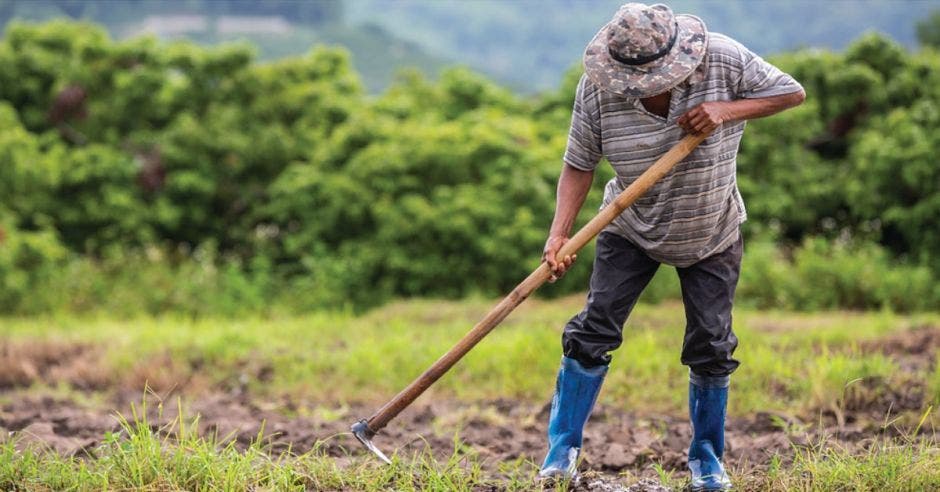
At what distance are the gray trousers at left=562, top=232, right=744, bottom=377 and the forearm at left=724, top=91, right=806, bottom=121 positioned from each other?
54cm

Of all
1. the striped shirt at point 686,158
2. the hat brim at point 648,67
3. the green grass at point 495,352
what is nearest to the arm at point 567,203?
the striped shirt at point 686,158

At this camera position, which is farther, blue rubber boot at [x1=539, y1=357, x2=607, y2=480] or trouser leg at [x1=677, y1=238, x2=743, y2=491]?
blue rubber boot at [x1=539, y1=357, x2=607, y2=480]

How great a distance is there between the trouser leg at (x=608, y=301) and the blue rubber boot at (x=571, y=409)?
4cm

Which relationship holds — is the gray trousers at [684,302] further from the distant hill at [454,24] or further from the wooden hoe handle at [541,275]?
the distant hill at [454,24]

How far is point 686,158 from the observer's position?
3797 millimetres

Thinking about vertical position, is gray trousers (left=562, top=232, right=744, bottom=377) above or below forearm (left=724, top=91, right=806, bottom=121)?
below

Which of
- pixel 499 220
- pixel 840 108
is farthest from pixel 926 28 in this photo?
pixel 499 220

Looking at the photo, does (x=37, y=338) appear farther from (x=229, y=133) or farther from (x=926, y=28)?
(x=926, y=28)

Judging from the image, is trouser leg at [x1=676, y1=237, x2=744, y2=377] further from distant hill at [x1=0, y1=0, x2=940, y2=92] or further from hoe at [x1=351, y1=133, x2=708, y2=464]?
distant hill at [x1=0, y1=0, x2=940, y2=92]

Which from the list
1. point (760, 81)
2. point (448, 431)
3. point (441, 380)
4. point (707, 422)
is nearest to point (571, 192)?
point (760, 81)

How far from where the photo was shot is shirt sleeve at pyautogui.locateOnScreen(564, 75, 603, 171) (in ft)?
12.7

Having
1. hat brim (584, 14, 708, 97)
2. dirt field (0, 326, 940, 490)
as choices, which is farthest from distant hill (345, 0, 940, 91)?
hat brim (584, 14, 708, 97)

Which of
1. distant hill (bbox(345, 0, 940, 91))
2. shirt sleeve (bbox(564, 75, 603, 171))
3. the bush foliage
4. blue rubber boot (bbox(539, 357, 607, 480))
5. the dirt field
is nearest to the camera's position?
shirt sleeve (bbox(564, 75, 603, 171))

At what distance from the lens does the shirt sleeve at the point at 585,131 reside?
3.87 metres
